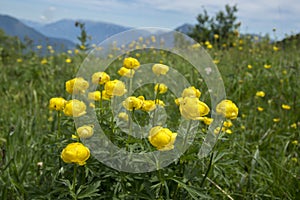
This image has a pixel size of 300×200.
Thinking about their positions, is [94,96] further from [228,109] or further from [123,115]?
[228,109]

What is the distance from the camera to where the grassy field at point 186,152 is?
0.96m

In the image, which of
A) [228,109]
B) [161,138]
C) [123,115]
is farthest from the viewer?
[123,115]

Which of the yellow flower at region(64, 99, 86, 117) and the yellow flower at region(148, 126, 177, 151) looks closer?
the yellow flower at region(148, 126, 177, 151)

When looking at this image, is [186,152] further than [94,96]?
No

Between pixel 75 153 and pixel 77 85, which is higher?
pixel 77 85

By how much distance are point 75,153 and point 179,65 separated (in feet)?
8.54

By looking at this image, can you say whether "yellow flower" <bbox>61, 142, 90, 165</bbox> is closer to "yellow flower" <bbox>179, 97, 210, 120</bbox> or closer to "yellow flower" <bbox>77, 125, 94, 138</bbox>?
"yellow flower" <bbox>77, 125, 94, 138</bbox>

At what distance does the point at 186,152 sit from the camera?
950 mm

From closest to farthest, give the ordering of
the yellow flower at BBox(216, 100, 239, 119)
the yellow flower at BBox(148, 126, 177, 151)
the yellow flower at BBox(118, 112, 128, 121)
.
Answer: the yellow flower at BBox(148, 126, 177, 151) < the yellow flower at BBox(216, 100, 239, 119) < the yellow flower at BBox(118, 112, 128, 121)

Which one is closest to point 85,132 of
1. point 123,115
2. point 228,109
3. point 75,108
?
point 75,108

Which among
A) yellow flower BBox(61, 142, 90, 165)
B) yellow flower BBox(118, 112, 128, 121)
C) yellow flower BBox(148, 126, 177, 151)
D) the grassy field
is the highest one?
yellow flower BBox(148, 126, 177, 151)

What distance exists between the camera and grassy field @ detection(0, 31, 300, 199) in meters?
0.96

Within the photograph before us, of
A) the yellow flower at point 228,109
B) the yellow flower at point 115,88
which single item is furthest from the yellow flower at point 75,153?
the yellow flower at point 228,109

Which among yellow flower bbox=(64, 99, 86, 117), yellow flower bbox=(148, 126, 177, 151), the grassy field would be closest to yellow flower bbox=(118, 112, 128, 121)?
the grassy field
